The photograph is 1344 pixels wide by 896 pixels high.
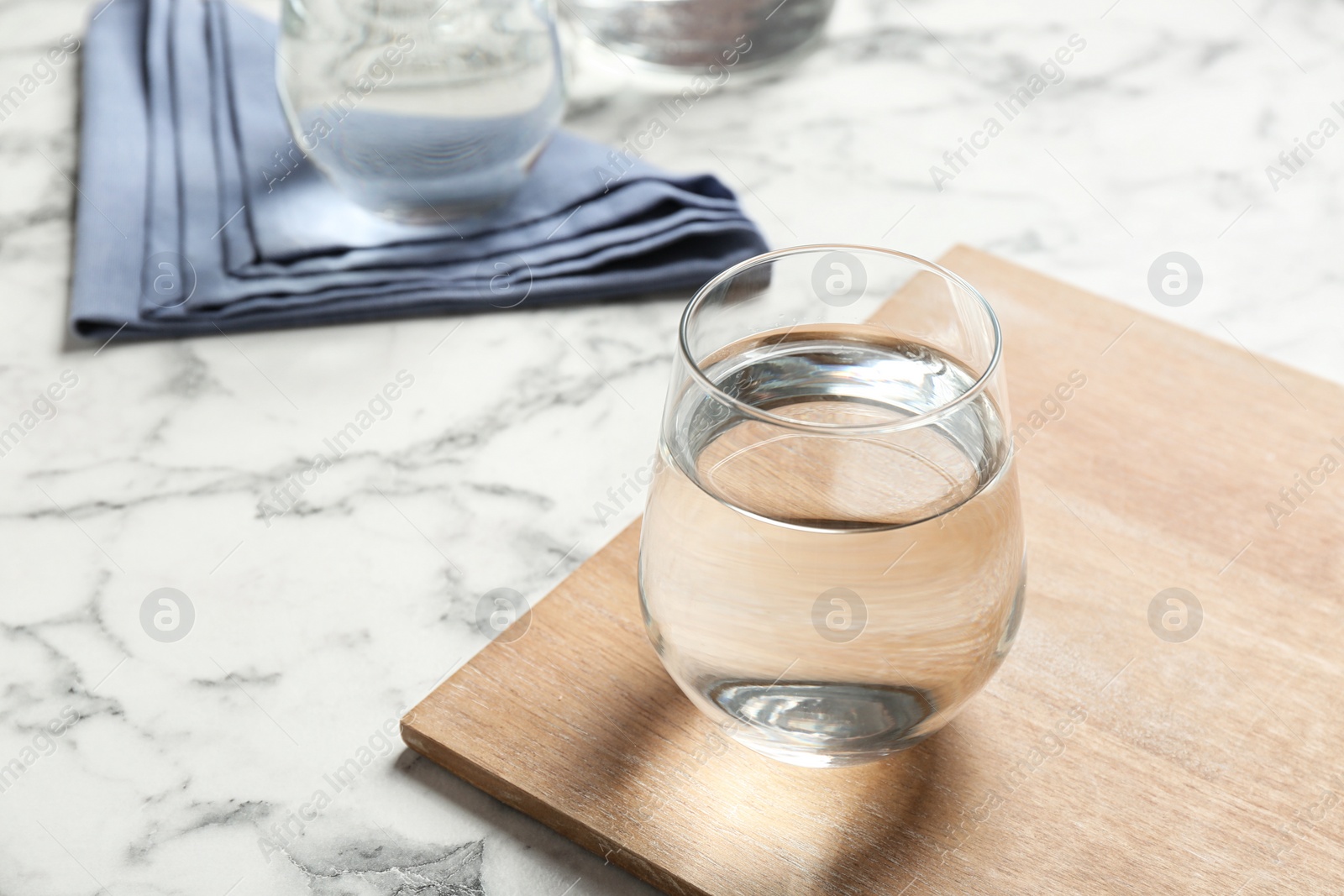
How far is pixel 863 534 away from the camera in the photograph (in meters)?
0.39

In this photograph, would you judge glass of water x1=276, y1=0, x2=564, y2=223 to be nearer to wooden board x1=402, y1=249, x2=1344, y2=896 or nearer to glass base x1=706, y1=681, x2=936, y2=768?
wooden board x1=402, y1=249, x2=1344, y2=896

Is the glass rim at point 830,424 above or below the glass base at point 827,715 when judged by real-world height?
above

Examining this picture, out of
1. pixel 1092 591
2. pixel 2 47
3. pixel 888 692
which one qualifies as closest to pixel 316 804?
pixel 888 692

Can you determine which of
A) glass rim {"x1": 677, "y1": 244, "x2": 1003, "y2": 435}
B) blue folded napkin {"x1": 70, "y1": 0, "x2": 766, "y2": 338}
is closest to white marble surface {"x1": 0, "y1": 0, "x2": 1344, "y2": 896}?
blue folded napkin {"x1": 70, "y1": 0, "x2": 766, "y2": 338}

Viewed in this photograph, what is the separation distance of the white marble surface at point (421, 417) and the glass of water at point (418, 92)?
0.32 ft

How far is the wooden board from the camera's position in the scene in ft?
1.48

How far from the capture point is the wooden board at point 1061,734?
0.45 meters

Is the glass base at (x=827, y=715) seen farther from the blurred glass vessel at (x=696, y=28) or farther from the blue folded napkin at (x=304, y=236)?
the blurred glass vessel at (x=696, y=28)

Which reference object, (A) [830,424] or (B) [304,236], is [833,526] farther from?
(B) [304,236]

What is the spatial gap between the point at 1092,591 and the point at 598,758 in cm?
23

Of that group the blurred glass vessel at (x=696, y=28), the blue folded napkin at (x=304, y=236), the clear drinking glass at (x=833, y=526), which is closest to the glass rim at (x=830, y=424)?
the clear drinking glass at (x=833, y=526)

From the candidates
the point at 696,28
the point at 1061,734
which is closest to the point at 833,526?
the point at 1061,734

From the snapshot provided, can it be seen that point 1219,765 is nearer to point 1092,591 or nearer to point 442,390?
point 1092,591

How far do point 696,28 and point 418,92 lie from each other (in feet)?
0.98
